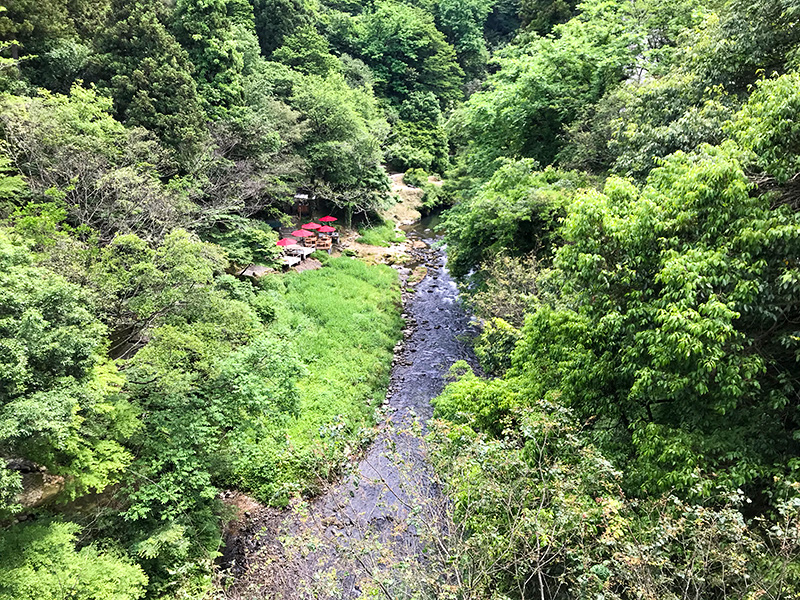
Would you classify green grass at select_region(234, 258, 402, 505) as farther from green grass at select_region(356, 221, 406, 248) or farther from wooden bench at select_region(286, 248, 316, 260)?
green grass at select_region(356, 221, 406, 248)

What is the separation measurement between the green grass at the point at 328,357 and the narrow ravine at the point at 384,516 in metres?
0.82

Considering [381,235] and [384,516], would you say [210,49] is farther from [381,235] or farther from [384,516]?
[384,516]

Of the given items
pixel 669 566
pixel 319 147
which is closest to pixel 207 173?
pixel 319 147

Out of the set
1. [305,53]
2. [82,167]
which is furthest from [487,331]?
[305,53]

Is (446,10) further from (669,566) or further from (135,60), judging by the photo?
(669,566)

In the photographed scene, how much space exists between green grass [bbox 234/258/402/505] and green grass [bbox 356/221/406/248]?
5528 millimetres

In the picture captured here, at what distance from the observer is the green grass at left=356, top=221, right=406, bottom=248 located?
3285cm

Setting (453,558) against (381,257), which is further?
(381,257)

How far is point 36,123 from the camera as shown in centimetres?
1352

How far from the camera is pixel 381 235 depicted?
1359 inches

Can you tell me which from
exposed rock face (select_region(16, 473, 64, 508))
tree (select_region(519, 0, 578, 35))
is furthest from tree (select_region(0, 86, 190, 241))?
tree (select_region(519, 0, 578, 35))

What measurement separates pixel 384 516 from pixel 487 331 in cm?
673

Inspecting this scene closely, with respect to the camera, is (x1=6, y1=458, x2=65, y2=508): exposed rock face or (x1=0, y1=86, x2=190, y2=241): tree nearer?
(x1=6, y1=458, x2=65, y2=508): exposed rock face

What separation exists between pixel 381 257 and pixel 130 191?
18.3m
